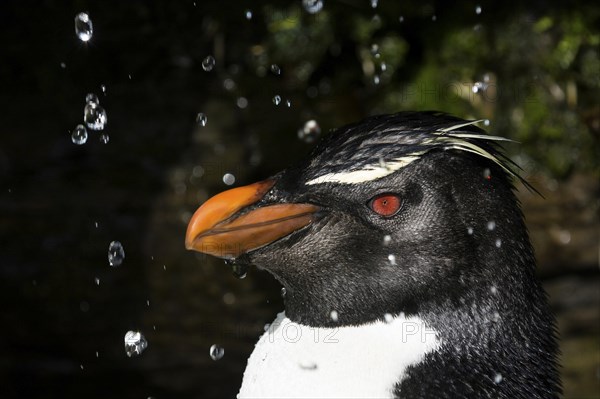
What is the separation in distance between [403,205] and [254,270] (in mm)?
2287

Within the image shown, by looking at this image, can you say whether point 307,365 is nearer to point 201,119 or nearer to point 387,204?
point 387,204

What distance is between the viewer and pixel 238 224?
1825 millimetres

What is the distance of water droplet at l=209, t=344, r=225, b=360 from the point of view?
4.02 meters

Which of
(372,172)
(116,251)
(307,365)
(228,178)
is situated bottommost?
(307,365)

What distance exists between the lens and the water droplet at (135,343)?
3.60m

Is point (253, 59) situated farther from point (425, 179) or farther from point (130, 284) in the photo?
point (425, 179)

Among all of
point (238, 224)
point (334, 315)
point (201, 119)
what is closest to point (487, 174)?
point (334, 315)

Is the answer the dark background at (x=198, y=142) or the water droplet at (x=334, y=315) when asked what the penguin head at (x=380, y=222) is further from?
the dark background at (x=198, y=142)

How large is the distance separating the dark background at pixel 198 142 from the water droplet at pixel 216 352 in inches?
1.4

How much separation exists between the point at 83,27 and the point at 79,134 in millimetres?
568

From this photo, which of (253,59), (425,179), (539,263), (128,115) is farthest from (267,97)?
(425,179)

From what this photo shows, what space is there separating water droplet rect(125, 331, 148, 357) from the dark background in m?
0.06

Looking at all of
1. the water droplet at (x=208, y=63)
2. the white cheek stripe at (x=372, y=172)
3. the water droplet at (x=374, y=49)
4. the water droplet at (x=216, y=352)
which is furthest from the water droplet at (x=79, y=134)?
the white cheek stripe at (x=372, y=172)

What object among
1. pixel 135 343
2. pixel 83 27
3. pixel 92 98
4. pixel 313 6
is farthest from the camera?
pixel 92 98
